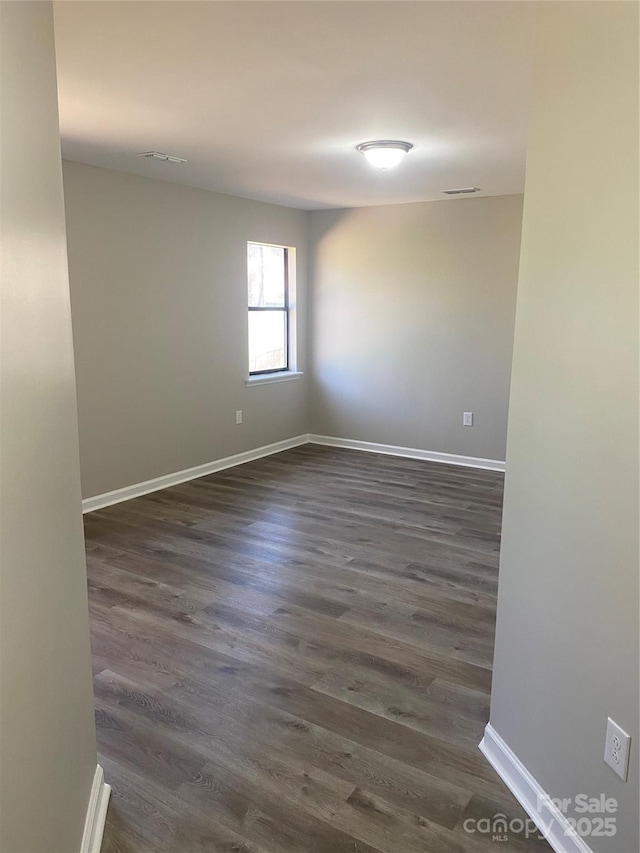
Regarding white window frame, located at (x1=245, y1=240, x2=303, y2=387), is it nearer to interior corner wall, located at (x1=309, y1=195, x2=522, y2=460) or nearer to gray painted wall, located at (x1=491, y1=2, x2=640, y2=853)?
interior corner wall, located at (x1=309, y1=195, x2=522, y2=460)

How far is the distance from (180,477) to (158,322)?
4.19ft

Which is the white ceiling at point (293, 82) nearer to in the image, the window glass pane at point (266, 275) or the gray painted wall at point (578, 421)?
the gray painted wall at point (578, 421)

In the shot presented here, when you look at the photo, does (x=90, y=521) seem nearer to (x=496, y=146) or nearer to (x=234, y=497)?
(x=234, y=497)

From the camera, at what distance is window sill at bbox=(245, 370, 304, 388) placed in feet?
19.6

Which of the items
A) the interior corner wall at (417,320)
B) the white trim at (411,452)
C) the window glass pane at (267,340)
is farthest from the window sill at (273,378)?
the white trim at (411,452)

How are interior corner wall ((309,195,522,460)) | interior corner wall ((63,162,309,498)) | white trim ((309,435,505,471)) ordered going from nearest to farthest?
1. interior corner wall ((63,162,309,498))
2. interior corner wall ((309,195,522,460))
3. white trim ((309,435,505,471))

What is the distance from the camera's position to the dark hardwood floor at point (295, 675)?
6.28ft

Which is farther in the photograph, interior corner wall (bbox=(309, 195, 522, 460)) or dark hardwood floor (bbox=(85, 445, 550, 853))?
interior corner wall (bbox=(309, 195, 522, 460))

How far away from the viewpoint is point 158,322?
194 inches

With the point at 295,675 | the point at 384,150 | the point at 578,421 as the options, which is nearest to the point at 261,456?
the point at 384,150

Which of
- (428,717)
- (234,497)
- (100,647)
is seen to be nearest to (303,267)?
(234,497)

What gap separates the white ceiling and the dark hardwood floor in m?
2.34

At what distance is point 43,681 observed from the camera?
134 centimetres

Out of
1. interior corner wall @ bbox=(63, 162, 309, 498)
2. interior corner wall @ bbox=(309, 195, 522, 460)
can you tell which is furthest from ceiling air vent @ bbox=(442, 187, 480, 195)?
interior corner wall @ bbox=(63, 162, 309, 498)
